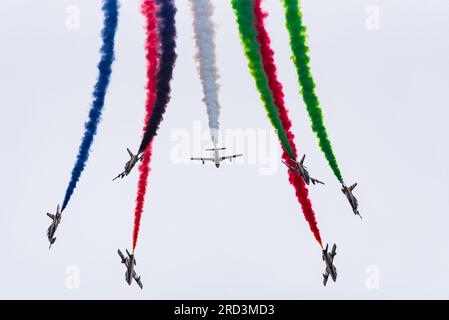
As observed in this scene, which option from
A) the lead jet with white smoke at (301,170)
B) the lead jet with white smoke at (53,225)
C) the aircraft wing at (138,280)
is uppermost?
the lead jet with white smoke at (301,170)

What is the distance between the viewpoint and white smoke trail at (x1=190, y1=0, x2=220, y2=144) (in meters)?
32.7

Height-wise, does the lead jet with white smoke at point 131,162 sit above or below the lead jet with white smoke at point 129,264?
above

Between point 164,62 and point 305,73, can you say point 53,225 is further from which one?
point 305,73

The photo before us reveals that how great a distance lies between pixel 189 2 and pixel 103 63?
6162mm

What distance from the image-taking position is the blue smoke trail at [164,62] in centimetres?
3294

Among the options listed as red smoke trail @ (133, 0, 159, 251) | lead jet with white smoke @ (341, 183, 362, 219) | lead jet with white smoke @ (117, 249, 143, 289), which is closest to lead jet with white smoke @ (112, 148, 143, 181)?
red smoke trail @ (133, 0, 159, 251)

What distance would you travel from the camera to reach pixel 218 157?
40.8 m

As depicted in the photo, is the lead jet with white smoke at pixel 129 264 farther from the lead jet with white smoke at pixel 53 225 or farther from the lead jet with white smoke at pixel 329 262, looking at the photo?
the lead jet with white smoke at pixel 329 262

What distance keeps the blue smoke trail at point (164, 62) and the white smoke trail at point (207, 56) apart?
132 cm

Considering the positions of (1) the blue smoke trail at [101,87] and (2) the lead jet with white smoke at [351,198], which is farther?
(2) the lead jet with white smoke at [351,198]

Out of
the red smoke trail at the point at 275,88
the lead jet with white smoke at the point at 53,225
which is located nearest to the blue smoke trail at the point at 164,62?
the red smoke trail at the point at 275,88

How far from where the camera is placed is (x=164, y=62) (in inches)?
1332

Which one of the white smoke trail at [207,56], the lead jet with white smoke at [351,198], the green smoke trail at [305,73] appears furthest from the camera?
the lead jet with white smoke at [351,198]
